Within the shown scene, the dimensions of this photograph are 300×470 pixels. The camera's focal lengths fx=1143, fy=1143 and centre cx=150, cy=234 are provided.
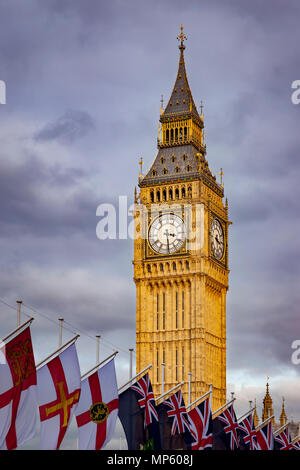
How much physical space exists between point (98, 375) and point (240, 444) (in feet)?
79.5

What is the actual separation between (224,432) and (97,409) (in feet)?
66.2

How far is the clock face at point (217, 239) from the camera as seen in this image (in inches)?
5167

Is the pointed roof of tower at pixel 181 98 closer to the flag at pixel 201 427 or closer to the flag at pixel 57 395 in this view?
the flag at pixel 201 427

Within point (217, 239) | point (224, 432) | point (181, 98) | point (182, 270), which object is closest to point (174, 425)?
point (224, 432)

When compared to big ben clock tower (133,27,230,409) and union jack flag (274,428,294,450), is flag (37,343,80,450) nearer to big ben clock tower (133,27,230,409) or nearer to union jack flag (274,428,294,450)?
union jack flag (274,428,294,450)

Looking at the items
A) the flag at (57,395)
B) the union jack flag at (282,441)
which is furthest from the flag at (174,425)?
the union jack flag at (282,441)

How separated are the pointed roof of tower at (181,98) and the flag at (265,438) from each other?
49089mm

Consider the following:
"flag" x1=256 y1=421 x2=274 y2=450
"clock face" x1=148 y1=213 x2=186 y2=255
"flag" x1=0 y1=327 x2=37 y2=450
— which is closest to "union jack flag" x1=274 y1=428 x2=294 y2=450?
"flag" x1=256 y1=421 x2=274 y2=450

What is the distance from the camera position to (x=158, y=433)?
7912 cm

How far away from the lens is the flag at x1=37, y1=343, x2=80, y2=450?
6625 cm
